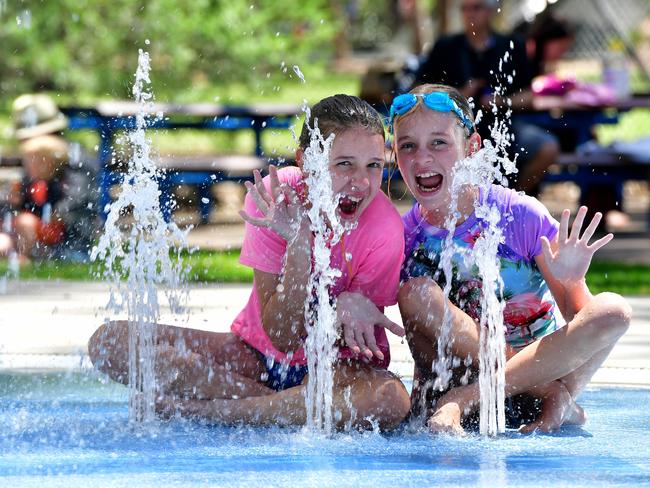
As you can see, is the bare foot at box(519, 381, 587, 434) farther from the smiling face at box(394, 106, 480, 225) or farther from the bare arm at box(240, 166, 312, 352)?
the bare arm at box(240, 166, 312, 352)

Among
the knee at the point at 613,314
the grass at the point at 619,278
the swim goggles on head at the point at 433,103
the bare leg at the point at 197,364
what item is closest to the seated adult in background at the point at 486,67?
the grass at the point at 619,278

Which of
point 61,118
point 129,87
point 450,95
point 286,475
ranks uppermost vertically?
point 129,87

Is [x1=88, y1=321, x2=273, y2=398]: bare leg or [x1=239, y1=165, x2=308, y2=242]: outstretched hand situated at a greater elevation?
[x1=239, y1=165, x2=308, y2=242]: outstretched hand

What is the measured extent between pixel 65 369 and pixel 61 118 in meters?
4.58

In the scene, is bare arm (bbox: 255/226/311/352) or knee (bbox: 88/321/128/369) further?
knee (bbox: 88/321/128/369)

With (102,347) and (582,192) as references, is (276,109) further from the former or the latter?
(102,347)

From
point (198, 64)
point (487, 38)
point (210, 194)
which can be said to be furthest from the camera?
point (198, 64)

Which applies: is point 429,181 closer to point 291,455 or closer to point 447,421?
point 447,421

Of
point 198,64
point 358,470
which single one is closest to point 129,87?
point 198,64

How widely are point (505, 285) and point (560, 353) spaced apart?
0.29 m

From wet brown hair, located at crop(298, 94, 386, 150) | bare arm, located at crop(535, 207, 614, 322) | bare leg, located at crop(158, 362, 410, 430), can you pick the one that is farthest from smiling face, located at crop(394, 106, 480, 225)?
bare leg, located at crop(158, 362, 410, 430)

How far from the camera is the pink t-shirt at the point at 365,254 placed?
374 centimetres

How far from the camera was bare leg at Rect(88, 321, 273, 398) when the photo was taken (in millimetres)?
3949

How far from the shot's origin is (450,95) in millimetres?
4008
